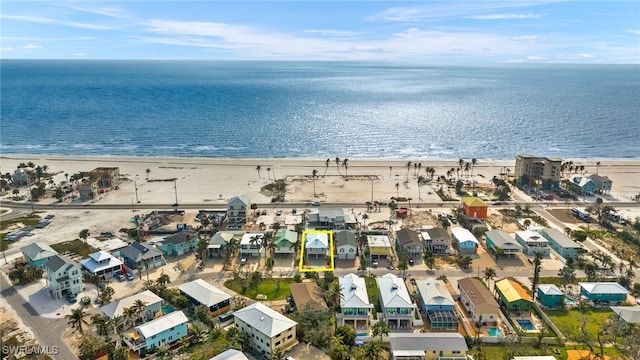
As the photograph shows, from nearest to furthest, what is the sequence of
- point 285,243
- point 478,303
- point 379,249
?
point 478,303 < point 379,249 < point 285,243

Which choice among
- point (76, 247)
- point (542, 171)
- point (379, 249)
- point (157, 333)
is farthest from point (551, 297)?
point (76, 247)

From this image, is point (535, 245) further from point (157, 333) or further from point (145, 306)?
point (145, 306)

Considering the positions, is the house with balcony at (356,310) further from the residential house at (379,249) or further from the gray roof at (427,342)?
the residential house at (379,249)

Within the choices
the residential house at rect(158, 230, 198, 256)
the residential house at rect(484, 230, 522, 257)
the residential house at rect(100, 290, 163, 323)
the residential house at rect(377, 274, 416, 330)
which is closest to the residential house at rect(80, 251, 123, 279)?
the residential house at rect(158, 230, 198, 256)

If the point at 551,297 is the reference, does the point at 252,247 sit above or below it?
above

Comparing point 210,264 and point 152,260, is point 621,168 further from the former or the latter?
point 152,260

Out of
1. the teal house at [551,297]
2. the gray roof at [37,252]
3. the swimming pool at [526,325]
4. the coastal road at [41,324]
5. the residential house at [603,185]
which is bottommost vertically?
the swimming pool at [526,325]

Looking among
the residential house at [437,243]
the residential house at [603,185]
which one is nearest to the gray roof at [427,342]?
the residential house at [437,243]
